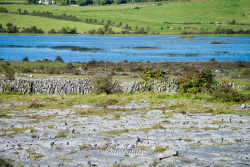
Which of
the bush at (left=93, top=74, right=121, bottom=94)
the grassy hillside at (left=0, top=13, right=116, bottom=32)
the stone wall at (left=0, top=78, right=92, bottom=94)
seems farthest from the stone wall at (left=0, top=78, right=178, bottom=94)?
the grassy hillside at (left=0, top=13, right=116, bottom=32)

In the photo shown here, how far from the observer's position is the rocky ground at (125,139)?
1347 centimetres

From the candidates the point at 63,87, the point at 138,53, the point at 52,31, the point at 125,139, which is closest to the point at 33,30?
the point at 52,31

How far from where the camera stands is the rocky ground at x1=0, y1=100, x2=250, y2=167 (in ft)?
44.2

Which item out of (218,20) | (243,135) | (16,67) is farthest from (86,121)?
(218,20)

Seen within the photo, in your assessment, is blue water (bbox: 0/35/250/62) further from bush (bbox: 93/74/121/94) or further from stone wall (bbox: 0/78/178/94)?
bush (bbox: 93/74/121/94)

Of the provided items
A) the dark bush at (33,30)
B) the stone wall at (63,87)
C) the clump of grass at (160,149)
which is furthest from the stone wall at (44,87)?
the dark bush at (33,30)

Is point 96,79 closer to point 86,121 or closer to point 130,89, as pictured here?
point 130,89

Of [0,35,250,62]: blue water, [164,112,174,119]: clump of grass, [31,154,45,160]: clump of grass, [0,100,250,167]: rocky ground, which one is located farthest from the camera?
[0,35,250,62]: blue water

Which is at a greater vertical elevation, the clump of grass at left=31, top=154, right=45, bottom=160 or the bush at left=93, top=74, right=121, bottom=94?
the clump of grass at left=31, top=154, right=45, bottom=160

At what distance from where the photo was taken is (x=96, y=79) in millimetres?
31578

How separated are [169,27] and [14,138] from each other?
164745mm

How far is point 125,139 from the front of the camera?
16062mm

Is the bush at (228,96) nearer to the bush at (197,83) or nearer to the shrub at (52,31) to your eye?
the bush at (197,83)

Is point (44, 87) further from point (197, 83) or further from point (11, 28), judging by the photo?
point (11, 28)
